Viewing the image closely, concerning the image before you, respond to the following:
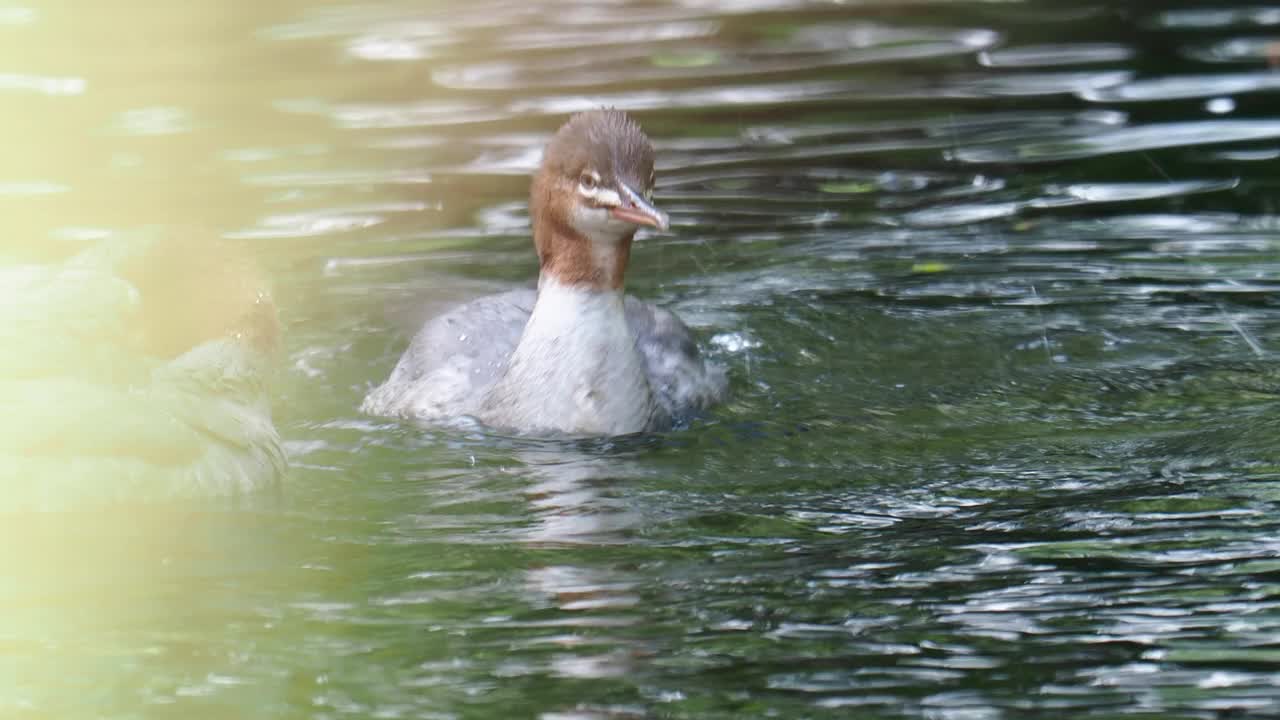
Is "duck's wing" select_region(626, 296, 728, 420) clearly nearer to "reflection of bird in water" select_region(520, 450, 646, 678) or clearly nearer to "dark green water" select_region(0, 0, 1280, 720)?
"dark green water" select_region(0, 0, 1280, 720)

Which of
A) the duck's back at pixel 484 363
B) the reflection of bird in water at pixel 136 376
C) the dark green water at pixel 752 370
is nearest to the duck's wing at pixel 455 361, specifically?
the duck's back at pixel 484 363

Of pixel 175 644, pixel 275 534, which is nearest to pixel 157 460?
pixel 275 534

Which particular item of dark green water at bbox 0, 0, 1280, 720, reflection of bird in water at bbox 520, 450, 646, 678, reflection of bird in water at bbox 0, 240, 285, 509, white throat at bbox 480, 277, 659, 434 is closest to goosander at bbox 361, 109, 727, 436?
white throat at bbox 480, 277, 659, 434

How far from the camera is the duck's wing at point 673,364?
28.4ft

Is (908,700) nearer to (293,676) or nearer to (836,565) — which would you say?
(836,565)

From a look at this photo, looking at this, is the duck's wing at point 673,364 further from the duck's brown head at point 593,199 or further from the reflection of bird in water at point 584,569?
the reflection of bird in water at point 584,569

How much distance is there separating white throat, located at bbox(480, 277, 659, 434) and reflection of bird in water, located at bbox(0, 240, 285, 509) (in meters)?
1.13

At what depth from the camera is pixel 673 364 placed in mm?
8828

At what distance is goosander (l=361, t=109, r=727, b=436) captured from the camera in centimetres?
798

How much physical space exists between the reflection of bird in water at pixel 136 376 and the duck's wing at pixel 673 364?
1719 mm

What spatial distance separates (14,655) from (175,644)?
0.46 m

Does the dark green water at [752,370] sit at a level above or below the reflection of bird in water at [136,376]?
below

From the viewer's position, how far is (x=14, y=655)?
5660 mm

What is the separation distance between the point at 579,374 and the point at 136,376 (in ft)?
6.63
